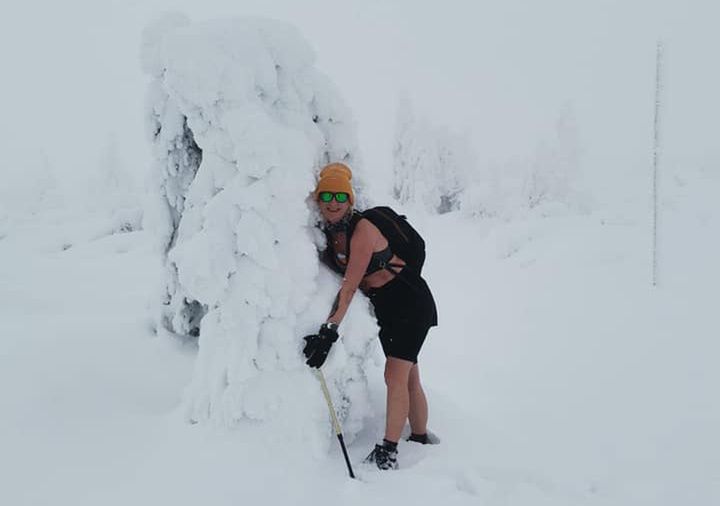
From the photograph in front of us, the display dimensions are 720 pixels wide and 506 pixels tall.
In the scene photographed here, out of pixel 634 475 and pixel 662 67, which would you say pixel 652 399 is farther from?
pixel 662 67

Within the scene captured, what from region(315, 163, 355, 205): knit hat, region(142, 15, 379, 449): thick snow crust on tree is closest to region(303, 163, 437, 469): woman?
region(315, 163, 355, 205): knit hat

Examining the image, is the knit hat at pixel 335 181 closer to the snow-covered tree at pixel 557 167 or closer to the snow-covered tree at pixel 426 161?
the snow-covered tree at pixel 557 167

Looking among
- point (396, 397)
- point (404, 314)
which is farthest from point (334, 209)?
point (396, 397)

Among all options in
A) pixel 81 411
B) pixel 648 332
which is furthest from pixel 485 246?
pixel 81 411

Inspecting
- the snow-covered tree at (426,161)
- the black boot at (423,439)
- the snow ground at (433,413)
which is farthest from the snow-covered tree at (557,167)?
the black boot at (423,439)

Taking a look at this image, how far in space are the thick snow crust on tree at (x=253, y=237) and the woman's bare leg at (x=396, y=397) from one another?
10.0 inches

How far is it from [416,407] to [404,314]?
0.78 metres

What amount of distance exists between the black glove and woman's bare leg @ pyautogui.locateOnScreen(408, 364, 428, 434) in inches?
35.5

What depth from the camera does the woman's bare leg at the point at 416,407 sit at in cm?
373

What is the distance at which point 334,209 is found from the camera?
11.3 ft

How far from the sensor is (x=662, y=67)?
11078 mm

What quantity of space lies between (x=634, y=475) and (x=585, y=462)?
36 cm

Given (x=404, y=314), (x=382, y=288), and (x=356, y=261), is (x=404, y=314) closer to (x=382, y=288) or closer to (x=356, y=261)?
(x=382, y=288)

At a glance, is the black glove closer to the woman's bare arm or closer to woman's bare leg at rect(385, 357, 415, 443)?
the woman's bare arm
